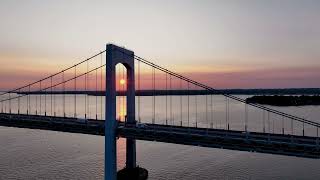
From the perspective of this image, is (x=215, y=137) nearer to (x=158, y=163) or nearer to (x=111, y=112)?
(x=111, y=112)

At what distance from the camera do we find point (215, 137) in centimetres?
3256

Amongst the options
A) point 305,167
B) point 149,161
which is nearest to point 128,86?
point 149,161

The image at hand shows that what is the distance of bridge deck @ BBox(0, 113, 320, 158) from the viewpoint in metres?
29.2

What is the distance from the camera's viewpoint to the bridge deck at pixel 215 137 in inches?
1148

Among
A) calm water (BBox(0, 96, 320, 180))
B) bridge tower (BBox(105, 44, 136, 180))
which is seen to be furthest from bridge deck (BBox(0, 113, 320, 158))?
calm water (BBox(0, 96, 320, 180))

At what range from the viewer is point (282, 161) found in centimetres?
5894

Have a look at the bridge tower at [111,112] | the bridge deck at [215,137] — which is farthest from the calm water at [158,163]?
the bridge tower at [111,112]

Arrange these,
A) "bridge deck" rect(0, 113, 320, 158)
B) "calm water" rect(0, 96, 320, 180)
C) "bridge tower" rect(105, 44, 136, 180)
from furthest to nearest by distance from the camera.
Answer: "calm water" rect(0, 96, 320, 180)
"bridge tower" rect(105, 44, 136, 180)
"bridge deck" rect(0, 113, 320, 158)

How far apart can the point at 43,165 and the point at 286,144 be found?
39544 mm

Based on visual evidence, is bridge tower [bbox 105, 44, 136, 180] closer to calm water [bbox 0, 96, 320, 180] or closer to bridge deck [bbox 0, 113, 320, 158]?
bridge deck [bbox 0, 113, 320, 158]

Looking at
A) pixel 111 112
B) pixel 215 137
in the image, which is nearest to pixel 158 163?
pixel 111 112

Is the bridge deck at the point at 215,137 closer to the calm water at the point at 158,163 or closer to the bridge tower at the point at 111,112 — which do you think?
the bridge tower at the point at 111,112

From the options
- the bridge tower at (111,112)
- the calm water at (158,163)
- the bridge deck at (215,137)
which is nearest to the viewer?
the bridge deck at (215,137)

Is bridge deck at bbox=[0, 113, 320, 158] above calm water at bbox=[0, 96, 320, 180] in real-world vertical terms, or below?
above
